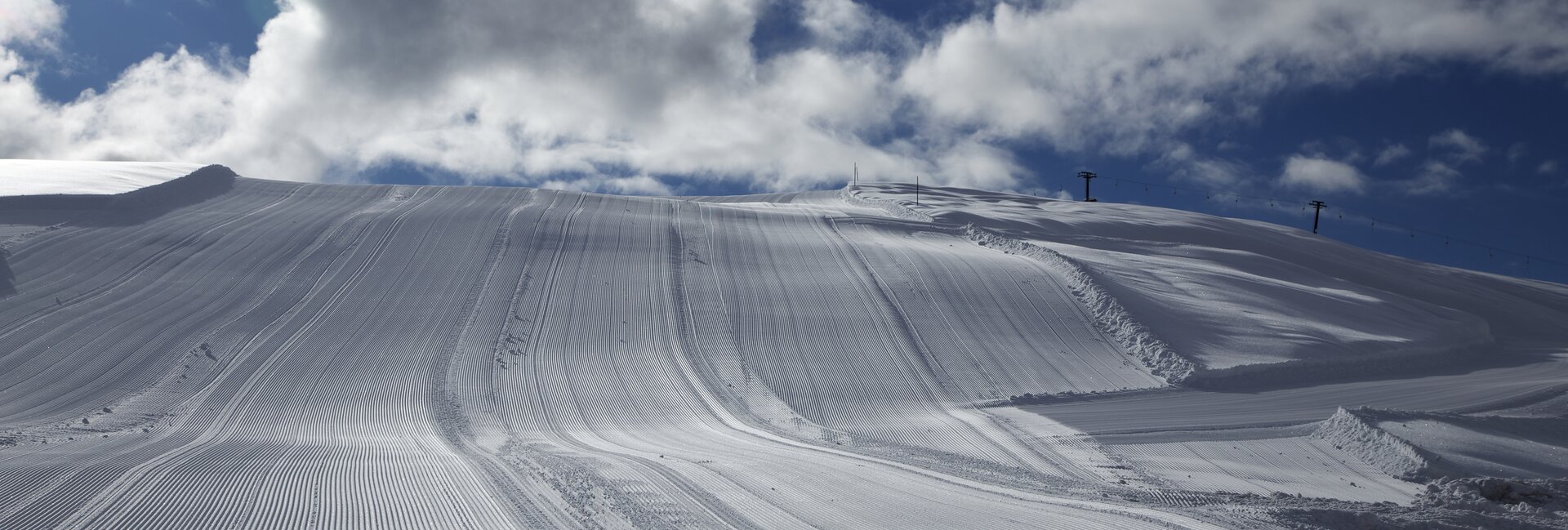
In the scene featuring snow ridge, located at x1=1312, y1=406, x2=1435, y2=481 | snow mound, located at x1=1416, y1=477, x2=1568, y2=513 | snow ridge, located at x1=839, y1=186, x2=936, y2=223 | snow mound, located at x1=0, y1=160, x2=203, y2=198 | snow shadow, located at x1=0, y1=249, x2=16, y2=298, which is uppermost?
snow mound, located at x1=0, y1=160, x2=203, y2=198

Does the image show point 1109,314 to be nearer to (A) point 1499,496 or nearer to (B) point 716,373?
(B) point 716,373

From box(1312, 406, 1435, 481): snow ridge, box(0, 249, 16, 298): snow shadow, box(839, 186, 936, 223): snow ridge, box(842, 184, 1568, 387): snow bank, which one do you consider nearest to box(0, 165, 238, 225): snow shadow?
box(0, 249, 16, 298): snow shadow

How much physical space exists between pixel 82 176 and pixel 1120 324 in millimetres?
33197

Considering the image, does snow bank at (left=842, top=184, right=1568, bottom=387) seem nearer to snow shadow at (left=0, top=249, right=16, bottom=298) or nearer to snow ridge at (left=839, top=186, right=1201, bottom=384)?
snow ridge at (left=839, top=186, right=1201, bottom=384)

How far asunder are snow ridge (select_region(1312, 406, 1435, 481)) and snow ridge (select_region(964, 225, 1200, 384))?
414 cm

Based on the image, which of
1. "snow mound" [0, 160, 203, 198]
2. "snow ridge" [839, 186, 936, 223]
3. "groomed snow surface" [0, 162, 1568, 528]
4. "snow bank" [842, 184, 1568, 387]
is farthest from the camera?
"snow ridge" [839, 186, 936, 223]

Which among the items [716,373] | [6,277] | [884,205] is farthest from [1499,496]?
[884,205]

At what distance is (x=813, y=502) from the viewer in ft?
37.3

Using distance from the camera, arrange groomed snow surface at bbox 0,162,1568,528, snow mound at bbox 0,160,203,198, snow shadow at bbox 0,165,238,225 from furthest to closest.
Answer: snow mound at bbox 0,160,203,198 < snow shadow at bbox 0,165,238,225 < groomed snow surface at bbox 0,162,1568,528

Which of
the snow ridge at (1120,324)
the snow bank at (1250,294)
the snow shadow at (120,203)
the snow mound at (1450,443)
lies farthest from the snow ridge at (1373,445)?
the snow shadow at (120,203)

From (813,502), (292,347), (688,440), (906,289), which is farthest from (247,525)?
(906,289)

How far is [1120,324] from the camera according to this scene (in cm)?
2408

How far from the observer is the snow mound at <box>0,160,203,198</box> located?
30016mm

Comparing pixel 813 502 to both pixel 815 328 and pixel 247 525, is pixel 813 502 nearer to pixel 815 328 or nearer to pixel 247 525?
pixel 247 525
